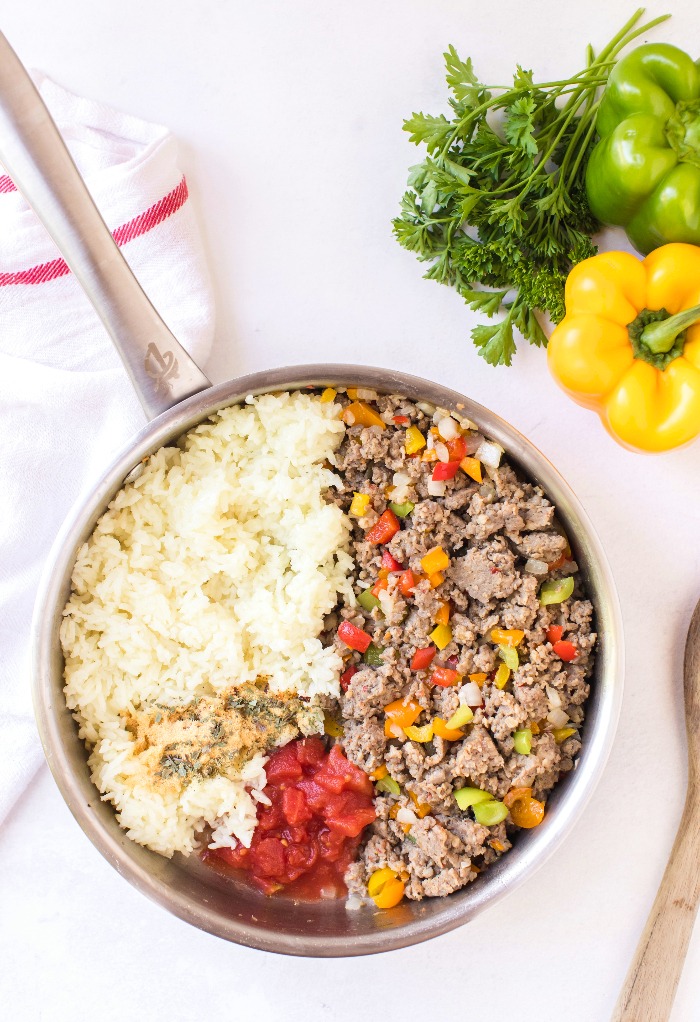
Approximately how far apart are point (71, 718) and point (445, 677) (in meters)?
1.39

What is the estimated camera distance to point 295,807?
3037mm

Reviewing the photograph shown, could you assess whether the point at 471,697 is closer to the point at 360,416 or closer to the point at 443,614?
the point at 443,614

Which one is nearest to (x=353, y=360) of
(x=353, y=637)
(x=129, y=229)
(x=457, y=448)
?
(x=457, y=448)

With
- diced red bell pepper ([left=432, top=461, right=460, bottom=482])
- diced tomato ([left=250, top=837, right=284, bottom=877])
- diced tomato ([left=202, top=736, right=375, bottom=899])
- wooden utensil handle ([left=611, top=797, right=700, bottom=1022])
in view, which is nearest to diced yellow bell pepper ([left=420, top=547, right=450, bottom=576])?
diced red bell pepper ([left=432, top=461, right=460, bottom=482])

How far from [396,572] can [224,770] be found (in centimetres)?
95

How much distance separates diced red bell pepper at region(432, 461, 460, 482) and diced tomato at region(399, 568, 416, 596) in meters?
0.36

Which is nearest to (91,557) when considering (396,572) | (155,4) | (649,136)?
(396,572)

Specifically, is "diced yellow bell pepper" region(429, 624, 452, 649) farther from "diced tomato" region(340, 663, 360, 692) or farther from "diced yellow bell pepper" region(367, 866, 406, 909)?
"diced yellow bell pepper" region(367, 866, 406, 909)

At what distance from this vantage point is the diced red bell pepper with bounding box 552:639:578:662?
3.00 metres

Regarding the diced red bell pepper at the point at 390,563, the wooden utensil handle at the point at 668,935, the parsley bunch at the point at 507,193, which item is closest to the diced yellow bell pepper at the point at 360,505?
the diced red bell pepper at the point at 390,563

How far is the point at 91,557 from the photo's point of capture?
3.01m

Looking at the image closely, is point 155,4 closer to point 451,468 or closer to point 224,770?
point 451,468

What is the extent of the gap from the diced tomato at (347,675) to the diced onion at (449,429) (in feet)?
3.05

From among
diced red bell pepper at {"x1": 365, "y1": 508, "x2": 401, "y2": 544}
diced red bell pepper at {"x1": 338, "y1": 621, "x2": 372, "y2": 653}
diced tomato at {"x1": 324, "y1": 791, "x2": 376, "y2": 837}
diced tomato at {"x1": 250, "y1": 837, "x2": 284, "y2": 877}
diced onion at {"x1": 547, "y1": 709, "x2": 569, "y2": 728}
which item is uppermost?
diced red bell pepper at {"x1": 365, "y1": 508, "x2": 401, "y2": 544}
